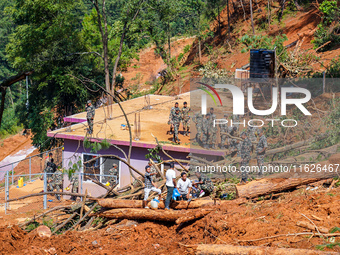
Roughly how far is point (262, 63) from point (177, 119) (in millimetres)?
4434

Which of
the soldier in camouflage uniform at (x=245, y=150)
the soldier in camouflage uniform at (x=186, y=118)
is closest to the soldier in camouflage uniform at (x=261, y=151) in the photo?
the soldier in camouflage uniform at (x=245, y=150)

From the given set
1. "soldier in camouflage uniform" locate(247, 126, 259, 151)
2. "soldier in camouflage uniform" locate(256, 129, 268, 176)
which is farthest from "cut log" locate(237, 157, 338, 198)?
"soldier in camouflage uniform" locate(247, 126, 259, 151)

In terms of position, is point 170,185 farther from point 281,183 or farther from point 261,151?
point 261,151

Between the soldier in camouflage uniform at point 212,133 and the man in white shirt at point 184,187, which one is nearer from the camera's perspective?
the man in white shirt at point 184,187

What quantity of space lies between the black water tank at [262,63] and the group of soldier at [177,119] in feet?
11.0

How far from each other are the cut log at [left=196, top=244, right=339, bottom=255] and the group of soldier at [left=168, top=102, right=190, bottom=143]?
7497 mm

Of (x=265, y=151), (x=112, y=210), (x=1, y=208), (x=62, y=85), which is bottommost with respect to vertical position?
(x=1, y=208)

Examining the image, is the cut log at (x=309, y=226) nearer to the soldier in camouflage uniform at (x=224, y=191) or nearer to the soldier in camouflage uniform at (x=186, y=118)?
the soldier in camouflage uniform at (x=224, y=191)

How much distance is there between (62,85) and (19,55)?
11.9 feet

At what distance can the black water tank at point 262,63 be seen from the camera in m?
17.1

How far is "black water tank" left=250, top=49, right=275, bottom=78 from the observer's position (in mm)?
17125

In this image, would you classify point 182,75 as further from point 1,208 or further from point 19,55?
point 1,208

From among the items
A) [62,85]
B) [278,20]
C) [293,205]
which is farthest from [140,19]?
[293,205]

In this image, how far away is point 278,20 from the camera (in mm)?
36156
